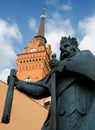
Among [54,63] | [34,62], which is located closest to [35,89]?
[54,63]

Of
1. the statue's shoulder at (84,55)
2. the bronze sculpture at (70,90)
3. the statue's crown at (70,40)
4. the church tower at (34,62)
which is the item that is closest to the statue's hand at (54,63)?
the bronze sculpture at (70,90)

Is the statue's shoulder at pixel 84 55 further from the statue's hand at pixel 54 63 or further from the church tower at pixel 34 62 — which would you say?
the church tower at pixel 34 62

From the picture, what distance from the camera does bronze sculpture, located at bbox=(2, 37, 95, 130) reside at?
392 centimetres

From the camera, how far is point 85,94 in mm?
4184

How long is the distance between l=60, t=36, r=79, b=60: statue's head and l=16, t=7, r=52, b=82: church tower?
5848 cm

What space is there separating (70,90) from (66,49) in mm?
683

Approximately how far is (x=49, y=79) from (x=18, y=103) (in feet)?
79.4

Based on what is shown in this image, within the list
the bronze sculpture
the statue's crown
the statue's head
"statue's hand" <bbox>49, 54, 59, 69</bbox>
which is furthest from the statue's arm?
the statue's crown

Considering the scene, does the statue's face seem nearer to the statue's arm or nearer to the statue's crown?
the statue's crown

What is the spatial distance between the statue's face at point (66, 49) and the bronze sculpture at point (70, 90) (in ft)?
0.17

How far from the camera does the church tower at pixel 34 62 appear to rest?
6456cm

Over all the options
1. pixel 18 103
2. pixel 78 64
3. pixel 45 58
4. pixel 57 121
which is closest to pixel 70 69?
pixel 78 64

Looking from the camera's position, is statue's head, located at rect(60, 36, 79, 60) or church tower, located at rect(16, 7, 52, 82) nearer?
statue's head, located at rect(60, 36, 79, 60)

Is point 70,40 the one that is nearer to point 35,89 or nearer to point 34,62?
point 35,89
